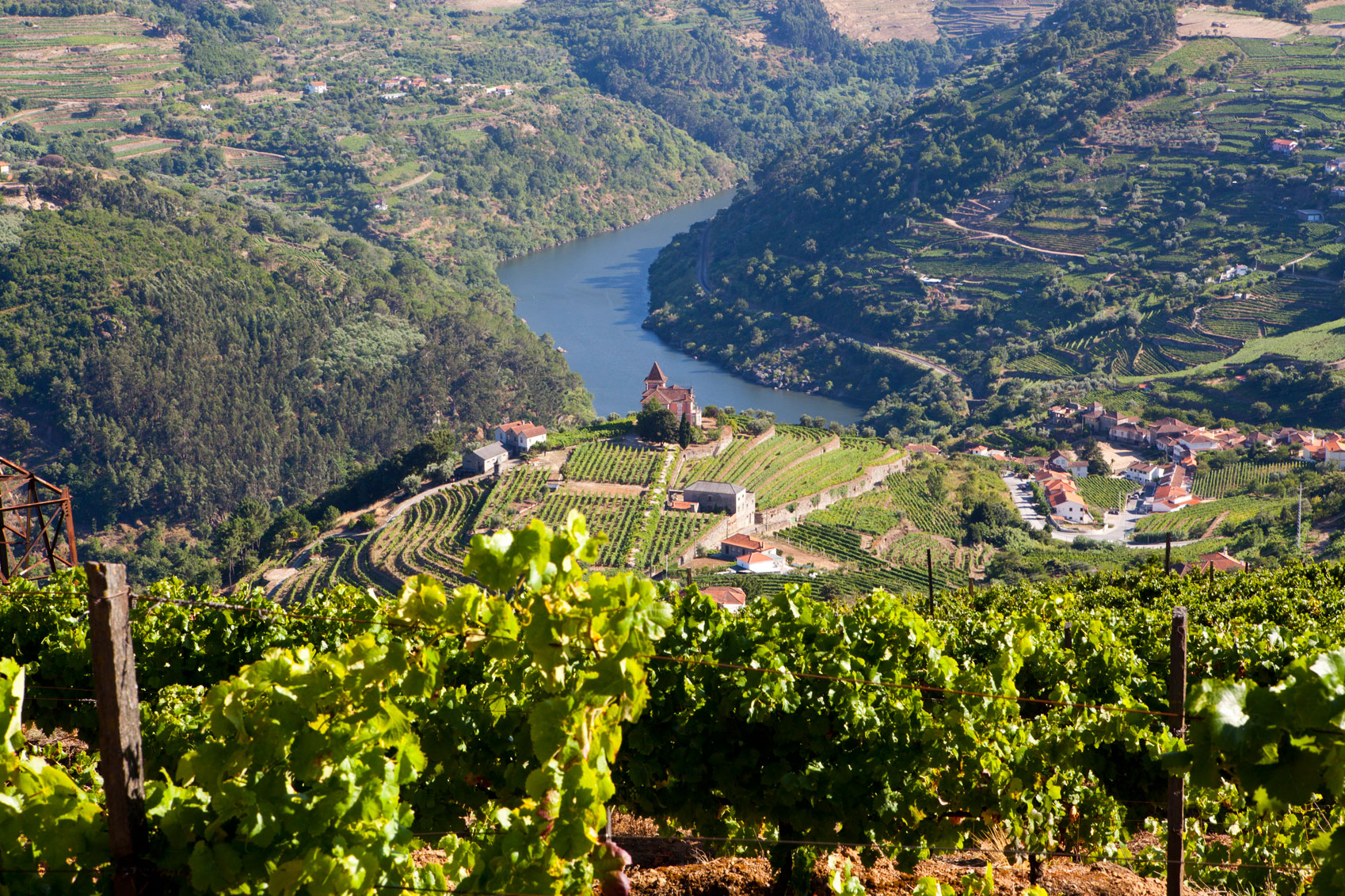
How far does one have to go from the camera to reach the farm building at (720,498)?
1639 inches

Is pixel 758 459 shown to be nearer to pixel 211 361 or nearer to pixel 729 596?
pixel 729 596

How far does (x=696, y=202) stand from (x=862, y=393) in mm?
A: 64065

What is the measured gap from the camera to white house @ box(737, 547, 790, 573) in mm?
38219

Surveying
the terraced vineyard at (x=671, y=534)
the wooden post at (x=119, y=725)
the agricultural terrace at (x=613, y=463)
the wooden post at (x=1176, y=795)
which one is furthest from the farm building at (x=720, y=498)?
the wooden post at (x=119, y=725)

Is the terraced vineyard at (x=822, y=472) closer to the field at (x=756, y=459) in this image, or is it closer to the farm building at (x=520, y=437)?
the field at (x=756, y=459)

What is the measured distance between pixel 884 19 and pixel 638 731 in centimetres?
18518

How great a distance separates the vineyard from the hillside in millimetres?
55326

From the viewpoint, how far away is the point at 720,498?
4178cm

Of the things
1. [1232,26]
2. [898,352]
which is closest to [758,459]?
[898,352]

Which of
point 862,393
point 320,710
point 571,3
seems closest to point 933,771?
point 320,710

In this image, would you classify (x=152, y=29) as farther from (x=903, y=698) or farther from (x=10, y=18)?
(x=903, y=698)

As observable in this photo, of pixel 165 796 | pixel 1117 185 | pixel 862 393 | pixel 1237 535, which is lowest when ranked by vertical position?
pixel 862 393

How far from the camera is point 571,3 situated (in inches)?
7111

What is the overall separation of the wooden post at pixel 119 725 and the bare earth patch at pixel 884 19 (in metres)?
182
